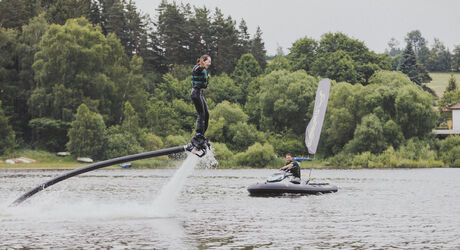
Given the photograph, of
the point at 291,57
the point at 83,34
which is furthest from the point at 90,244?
the point at 291,57

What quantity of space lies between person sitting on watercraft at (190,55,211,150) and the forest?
193ft

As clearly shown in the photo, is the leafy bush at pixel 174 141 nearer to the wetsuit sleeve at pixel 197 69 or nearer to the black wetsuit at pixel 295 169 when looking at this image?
the black wetsuit at pixel 295 169

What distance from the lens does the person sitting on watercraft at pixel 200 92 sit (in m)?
16.5

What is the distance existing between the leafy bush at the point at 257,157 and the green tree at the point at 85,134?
57.4 ft

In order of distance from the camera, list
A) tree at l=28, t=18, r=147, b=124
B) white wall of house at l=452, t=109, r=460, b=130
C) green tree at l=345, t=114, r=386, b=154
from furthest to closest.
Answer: white wall of house at l=452, t=109, r=460, b=130 → tree at l=28, t=18, r=147, b=124 → green tree at l=345, t=114, r=386, b=154

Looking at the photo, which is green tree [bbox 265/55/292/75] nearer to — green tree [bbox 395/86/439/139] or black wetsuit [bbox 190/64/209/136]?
green tree [bbox 395/86/439/139]

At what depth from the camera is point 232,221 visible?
78.9 feet

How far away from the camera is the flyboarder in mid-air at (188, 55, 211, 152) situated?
1647 cm

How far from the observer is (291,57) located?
357 ft

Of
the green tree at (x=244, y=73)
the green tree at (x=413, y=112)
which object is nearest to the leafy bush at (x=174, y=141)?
the green tree at (x=244, y=73)

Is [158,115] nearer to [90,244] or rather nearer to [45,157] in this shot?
[45,157]

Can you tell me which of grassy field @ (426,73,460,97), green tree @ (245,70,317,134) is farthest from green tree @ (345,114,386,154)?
grassy field @ (426,73,460,97)

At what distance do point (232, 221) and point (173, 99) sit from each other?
257ft

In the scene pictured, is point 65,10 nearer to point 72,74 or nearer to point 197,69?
point 72,74
